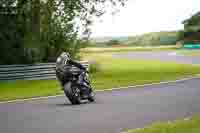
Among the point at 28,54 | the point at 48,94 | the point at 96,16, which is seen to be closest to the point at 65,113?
the point at 48,94

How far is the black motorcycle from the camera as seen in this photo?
54.1 feet

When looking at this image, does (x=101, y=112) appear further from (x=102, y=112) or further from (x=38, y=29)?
(x=38, y=29)

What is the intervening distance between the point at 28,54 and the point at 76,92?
13179 millimetres

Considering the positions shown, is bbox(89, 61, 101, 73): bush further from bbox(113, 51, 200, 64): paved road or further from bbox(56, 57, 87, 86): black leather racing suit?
bbox(56, 57, 87, 86): black leather racing suit

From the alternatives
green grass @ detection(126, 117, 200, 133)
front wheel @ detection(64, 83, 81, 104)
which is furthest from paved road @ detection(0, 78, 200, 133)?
green grass @ detection(126, 117, 200, 133)

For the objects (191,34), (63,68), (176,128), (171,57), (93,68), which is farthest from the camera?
(191,34)

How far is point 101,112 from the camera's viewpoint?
1474cm

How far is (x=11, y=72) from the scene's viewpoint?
2750cm

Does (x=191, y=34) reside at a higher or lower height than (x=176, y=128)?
lower

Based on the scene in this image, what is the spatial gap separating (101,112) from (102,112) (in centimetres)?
2

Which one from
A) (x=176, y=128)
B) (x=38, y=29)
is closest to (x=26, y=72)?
(x=38, y=29)

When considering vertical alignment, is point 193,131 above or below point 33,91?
above

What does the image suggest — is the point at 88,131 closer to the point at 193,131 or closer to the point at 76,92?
the point at 193,131

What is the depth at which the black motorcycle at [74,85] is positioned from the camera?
649 inches
